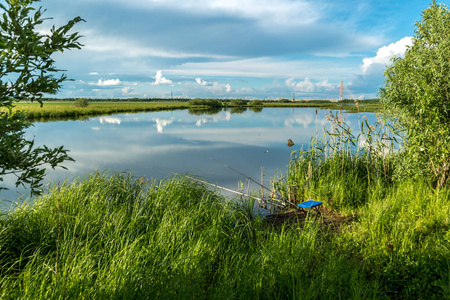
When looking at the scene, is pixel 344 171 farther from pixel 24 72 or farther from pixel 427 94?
pixel 24 72

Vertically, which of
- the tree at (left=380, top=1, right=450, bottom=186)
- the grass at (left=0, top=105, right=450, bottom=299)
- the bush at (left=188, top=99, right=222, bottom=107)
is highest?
the bush at (left=188, top=99, right=222, bottom=107)

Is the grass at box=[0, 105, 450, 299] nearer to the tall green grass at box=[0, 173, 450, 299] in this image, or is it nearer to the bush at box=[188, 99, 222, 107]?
the tall green grass at box=[0, 173, 450, 299]

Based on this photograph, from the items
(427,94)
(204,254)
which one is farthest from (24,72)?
(427,94)

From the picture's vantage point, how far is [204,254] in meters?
4.59

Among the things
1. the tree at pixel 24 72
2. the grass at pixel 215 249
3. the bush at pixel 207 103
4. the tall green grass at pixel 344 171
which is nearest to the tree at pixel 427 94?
the grass at pixel 215 249

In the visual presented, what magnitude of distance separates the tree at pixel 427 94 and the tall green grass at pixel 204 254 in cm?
80

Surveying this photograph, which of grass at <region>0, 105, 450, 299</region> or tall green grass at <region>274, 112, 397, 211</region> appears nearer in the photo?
grass at <region>0, 105, 450, 299</region>

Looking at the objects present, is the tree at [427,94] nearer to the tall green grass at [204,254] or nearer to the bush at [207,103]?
the tall green grass at [204,254]

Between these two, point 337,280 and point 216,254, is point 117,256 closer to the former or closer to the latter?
point 216,254

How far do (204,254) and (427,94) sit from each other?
19.7 ft

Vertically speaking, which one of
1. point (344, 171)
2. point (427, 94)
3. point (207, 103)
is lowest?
point (344, 171)

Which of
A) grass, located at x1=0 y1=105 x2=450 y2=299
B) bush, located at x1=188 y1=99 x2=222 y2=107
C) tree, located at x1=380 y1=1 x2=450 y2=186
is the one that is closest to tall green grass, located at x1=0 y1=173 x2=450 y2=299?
grass, located at x1=0 y1=105 x2=450 y2=299

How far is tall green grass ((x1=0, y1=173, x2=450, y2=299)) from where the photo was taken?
3.59 meters

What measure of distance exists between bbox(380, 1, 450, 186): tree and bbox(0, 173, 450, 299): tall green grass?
0.80 metres
